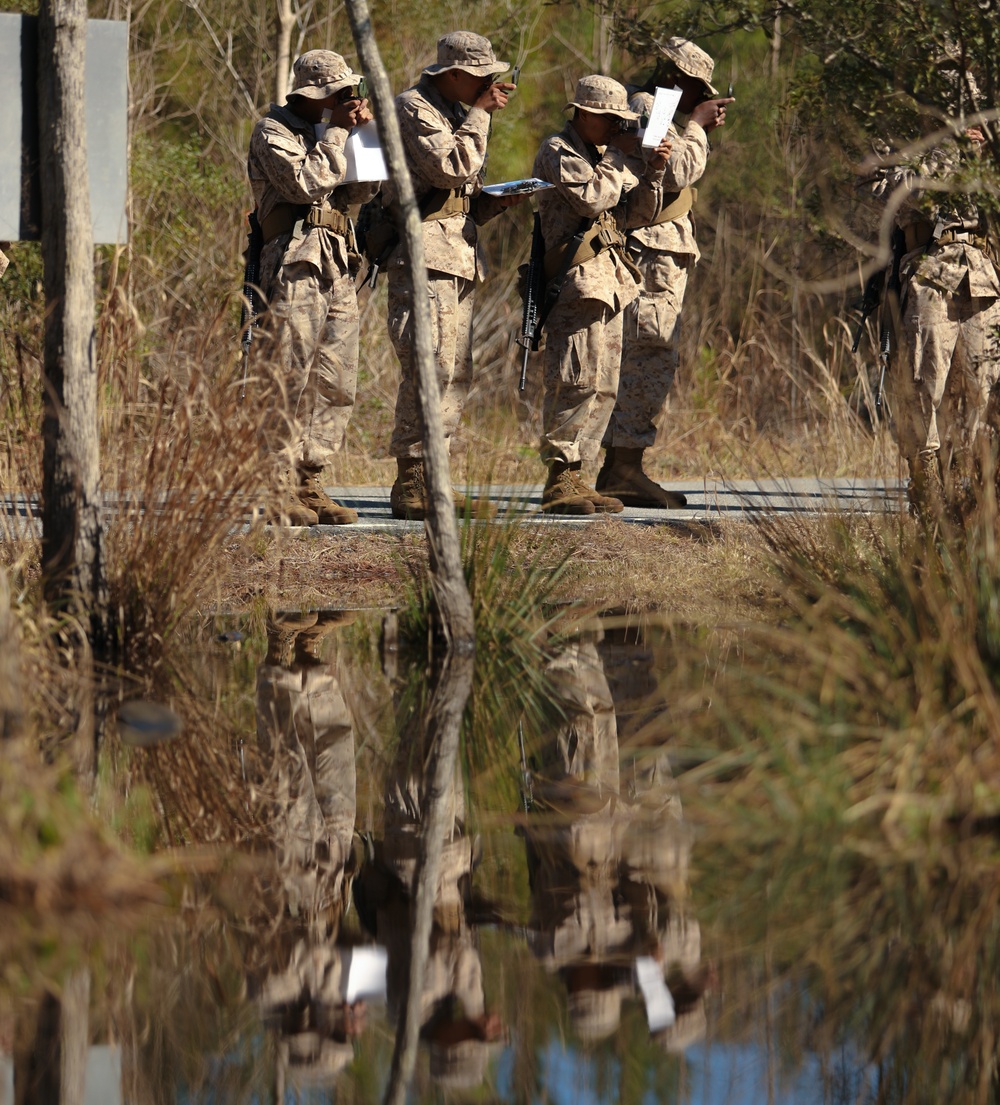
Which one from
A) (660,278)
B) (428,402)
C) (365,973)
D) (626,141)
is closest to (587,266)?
(626,141)

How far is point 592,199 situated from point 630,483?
1596mm

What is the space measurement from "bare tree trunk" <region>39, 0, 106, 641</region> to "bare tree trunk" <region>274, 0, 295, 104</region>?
7789 mm

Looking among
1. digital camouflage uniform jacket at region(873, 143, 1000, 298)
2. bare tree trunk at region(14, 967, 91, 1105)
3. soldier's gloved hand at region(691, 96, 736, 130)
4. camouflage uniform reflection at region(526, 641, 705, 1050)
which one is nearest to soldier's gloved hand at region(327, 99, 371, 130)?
soldier's gloved hand at region(691, 96, 736, 130)

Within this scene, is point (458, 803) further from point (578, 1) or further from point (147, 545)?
point (578, 1)

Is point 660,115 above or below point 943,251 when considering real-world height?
above

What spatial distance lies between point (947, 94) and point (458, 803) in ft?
10.7

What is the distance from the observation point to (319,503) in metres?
8.27

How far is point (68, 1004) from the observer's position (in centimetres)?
315

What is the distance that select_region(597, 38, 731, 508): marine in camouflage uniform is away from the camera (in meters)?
8.71

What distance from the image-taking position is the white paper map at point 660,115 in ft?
26.9

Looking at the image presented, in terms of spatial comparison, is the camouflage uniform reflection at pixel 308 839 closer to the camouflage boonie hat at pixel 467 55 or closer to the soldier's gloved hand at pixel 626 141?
the camouflage boonie hat at pixel 467 55

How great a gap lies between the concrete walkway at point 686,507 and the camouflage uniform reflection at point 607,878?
5.00ft

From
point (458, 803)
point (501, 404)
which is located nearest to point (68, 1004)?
point (458, 803)

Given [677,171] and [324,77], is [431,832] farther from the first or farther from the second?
[677,171]
